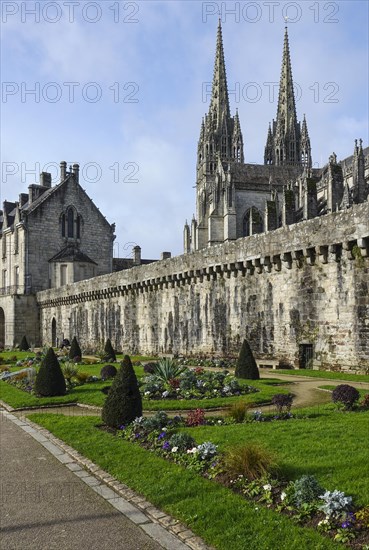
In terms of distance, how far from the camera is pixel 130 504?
23.3ft

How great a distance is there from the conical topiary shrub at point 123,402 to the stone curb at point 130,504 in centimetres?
143

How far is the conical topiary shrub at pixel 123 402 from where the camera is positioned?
11.8 m

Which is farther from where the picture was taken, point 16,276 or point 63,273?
point 16,276

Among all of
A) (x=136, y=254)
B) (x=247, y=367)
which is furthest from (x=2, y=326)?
(x=247, y=367)

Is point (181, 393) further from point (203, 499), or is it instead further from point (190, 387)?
point (203, 499)

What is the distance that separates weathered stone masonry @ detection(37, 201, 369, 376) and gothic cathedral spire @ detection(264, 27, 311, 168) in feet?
219

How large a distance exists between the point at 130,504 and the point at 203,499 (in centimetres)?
94

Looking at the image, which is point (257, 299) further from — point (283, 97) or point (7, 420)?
point (283, 97)

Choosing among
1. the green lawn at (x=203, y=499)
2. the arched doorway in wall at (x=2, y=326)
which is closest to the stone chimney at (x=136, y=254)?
the arched doorway in wall at (x=2, y=326)

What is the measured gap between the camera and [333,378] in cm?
1875

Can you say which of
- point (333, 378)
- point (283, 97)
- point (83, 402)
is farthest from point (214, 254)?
point (283, 97)

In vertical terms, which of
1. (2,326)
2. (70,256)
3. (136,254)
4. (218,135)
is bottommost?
(2,326)

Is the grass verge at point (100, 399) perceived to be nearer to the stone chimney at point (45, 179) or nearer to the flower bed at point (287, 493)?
the flower bed at point (287, 493)

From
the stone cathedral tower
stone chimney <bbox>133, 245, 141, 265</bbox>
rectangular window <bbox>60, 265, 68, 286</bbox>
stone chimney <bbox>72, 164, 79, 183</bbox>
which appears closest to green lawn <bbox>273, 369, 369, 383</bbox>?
rectangular window <bbox>60, 265, 68, 286</bbox>
